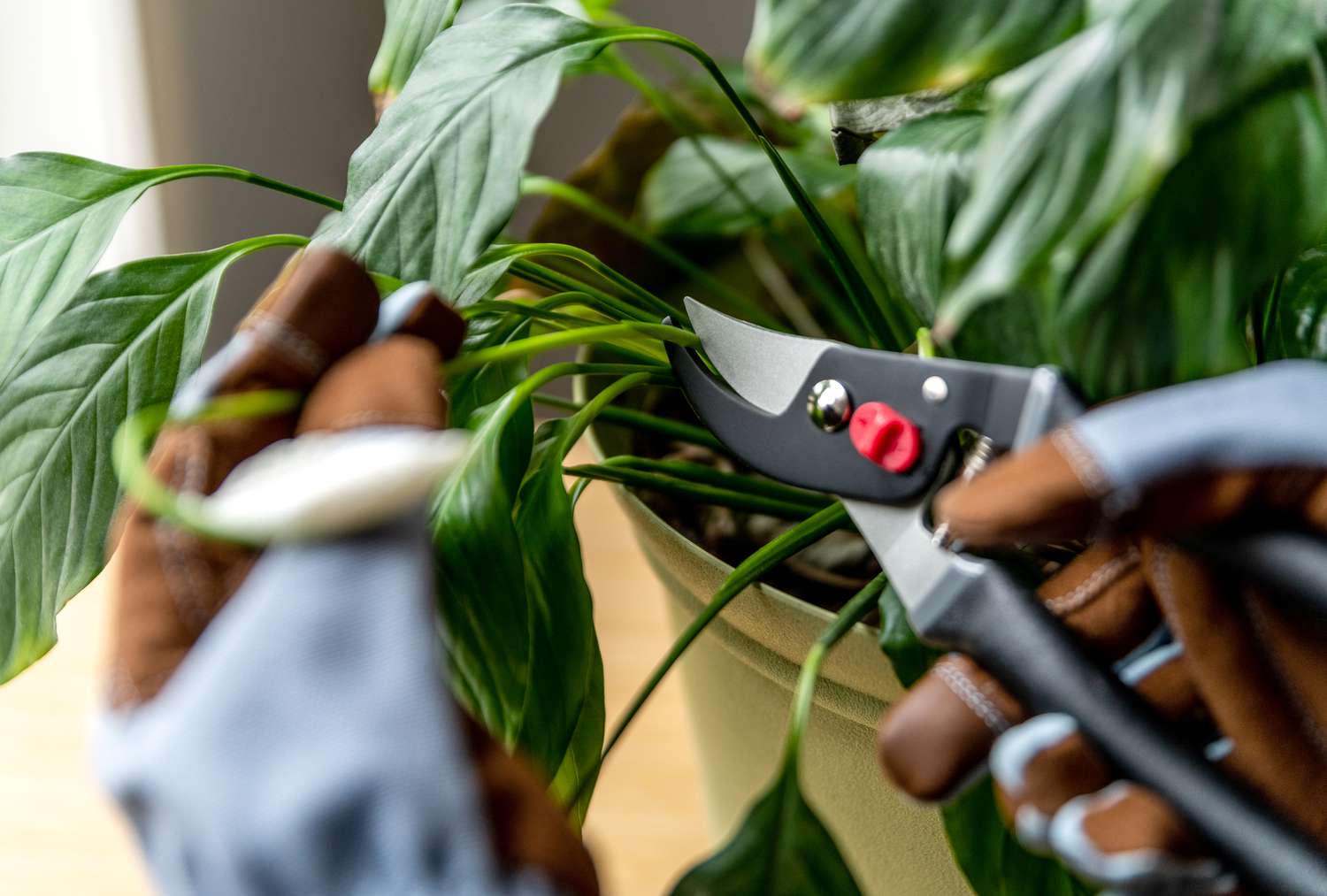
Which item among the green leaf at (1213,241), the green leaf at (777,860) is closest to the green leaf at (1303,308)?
the green leaf at (1213,241)

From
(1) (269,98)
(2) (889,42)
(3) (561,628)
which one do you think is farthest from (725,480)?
(1) (269,98)

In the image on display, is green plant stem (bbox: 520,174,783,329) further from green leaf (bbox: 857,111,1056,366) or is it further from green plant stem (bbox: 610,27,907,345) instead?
green leaf (bbox: 857,111,1056,366)

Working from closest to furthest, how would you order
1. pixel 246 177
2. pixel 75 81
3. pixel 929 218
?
1. pixel 929 218
2. pixel 246 177
3. pixel 75 81

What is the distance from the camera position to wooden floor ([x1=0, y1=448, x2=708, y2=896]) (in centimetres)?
55

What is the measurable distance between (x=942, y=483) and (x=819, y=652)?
63mm

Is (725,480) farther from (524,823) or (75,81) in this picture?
(75,81)

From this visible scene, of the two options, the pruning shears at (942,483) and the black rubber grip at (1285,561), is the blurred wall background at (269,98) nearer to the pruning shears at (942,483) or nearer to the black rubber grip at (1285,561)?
the pruning shears at (942,483)

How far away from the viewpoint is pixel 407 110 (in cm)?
32

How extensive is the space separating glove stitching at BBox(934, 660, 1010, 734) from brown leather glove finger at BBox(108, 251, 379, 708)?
0.15 m

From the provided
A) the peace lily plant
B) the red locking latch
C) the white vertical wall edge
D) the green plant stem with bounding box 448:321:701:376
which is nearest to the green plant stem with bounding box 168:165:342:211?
the peace lily plant

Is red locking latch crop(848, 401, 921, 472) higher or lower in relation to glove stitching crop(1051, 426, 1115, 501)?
lower

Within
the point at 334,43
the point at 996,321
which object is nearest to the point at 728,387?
the point at 996,321

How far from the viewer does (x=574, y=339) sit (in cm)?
33

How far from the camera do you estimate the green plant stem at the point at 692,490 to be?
16.4 inches
